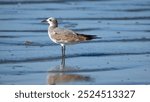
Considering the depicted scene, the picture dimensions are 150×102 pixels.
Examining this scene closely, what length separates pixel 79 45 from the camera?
6371mm

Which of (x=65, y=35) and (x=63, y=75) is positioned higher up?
(x=65, y=35)

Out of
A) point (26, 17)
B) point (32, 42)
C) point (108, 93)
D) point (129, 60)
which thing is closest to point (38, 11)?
point (26, 17)

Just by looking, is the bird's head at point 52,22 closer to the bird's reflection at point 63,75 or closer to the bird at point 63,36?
the bird at point 63,36

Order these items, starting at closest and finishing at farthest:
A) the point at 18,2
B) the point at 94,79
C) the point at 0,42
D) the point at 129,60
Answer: the point at 94,79 < the point at 129,60 < the point at 0,42 < the point at 18,2

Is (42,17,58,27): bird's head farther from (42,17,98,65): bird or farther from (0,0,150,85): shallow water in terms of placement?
(0,0,150,85): shallow water

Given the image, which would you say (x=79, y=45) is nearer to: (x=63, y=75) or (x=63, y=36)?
(x=63, y=36)

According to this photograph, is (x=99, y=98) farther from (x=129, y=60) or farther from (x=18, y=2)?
(x=18, y=2)

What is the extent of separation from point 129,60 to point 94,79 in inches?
20.8

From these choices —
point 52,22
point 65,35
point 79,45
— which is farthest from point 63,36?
point 79,45

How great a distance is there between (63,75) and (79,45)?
0.76 metres

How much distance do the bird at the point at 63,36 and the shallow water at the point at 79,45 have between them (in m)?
0.10

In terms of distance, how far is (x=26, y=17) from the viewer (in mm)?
6793

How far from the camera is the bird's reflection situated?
18.2 ft

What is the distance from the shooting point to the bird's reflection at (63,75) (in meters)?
5.54
